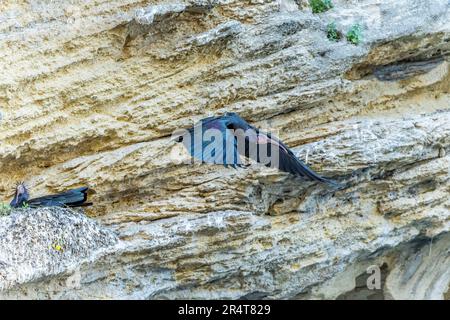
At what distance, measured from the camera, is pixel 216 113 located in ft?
21.0

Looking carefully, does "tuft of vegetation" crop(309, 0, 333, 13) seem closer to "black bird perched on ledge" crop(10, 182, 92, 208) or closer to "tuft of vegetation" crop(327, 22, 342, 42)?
"tuft of vegetation" crop(327, 22, 342, 42)

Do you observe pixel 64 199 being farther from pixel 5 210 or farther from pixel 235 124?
pixel 235 124

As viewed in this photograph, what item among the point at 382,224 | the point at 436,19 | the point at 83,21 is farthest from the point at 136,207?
the point at 436,19

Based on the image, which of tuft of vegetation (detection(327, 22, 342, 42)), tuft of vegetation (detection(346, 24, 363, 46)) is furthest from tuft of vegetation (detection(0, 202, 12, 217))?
tuft of vegetation (detection(346, 24, 363, 46))

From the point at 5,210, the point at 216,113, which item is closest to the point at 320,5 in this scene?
the point at 216,113

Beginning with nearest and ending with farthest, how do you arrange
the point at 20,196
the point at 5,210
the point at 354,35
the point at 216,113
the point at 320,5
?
the point at 5,210 < the point at 20,196 < the point at 216,113 < the point at 354,35 < the point at 320,5

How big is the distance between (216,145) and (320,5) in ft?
7.32

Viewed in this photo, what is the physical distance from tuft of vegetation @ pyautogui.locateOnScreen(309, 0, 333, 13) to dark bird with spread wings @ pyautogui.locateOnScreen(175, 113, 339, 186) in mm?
1775

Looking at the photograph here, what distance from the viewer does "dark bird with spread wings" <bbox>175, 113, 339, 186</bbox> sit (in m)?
5.35

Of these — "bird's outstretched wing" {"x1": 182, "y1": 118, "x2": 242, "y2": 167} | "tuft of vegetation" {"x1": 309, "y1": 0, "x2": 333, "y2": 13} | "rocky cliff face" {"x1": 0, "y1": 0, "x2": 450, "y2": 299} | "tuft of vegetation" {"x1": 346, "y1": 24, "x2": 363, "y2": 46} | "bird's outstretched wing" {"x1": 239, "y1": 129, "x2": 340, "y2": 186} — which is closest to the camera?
"bird's outstretched wing" {"x1": 182, "y1": 118, "x2": 242, "y2": 167}

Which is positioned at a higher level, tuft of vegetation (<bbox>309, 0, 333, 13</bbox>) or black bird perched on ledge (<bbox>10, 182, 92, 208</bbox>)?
tuft of vegetation (<bbox>309, 0, 333, 13</bbox>)

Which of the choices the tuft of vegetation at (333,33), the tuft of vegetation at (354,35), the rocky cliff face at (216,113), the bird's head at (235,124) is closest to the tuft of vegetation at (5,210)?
the rocky cliff face at (216,113)

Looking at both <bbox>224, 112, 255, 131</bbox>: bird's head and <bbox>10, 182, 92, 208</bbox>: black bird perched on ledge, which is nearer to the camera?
<bbox>224, 112, 255, 131</bbox>: bird's head

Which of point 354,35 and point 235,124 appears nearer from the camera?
point 235,124
